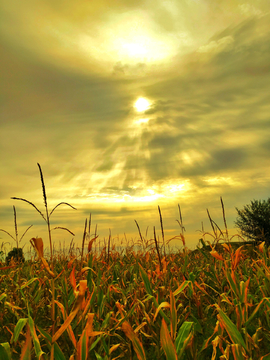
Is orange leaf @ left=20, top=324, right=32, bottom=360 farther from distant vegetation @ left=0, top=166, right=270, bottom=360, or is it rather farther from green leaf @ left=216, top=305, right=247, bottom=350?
green leaf @ left=216, top=305, right=247, bottom=350

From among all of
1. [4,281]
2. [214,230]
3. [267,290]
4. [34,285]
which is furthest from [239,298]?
[4,281]

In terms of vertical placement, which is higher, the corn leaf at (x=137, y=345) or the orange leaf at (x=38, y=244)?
the orange leaf at (x=38, y=244)

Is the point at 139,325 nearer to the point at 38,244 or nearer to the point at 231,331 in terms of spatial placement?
the point at 231,331

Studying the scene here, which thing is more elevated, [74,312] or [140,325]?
[74,312]

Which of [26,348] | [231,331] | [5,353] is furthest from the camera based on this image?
[231,331]

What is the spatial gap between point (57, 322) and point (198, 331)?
1.28m

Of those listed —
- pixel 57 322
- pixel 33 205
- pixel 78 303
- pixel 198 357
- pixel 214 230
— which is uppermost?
pixel 33 205

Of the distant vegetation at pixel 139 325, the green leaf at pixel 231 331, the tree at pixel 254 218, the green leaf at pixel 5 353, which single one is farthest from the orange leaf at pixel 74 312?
the tree at pixel 254 218

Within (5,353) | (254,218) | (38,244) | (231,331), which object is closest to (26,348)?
(5,353)

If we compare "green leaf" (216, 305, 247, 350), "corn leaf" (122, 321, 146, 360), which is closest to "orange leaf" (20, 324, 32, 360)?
"corn leaf" (122, 321, 146, 360)

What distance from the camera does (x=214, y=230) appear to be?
4.35 meters

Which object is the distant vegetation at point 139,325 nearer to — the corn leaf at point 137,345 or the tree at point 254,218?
the corn leaf at point 137,345

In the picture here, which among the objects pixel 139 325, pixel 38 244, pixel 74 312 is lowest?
pixel 139 325

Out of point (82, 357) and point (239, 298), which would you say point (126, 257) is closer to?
point (239, 298)
